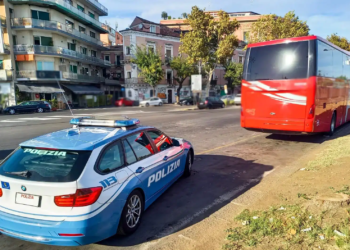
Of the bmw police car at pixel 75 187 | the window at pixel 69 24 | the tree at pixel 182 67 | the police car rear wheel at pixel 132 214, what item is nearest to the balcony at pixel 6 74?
the window at pixel 69 24

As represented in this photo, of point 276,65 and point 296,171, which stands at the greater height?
point 276,65

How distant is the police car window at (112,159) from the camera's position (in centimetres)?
326

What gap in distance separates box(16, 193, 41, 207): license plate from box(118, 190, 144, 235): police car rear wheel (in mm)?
1014

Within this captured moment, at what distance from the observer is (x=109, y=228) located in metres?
3.15

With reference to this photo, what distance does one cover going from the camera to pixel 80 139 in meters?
3.53

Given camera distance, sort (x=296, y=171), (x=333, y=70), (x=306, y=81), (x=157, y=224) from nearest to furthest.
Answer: (x=157, y=224) < (x=296, y=171) < (x=306, y=81) < (x=333, y=70)

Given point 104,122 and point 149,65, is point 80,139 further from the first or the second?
point 149,65

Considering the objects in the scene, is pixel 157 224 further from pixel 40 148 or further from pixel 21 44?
pixel 21 44

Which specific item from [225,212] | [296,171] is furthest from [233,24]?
[225,212]

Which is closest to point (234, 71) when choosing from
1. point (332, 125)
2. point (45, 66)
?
point (45, 66)

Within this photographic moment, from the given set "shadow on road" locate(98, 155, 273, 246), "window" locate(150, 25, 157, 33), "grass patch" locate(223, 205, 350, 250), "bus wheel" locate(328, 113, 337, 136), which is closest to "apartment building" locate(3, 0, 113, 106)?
"window" locate(150, 25, 157, 33)

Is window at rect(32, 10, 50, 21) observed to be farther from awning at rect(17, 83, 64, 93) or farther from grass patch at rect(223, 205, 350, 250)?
grass patch at rect(223, 205, 350, 250)

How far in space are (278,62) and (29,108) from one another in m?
26.9

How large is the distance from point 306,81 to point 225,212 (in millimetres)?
5858
